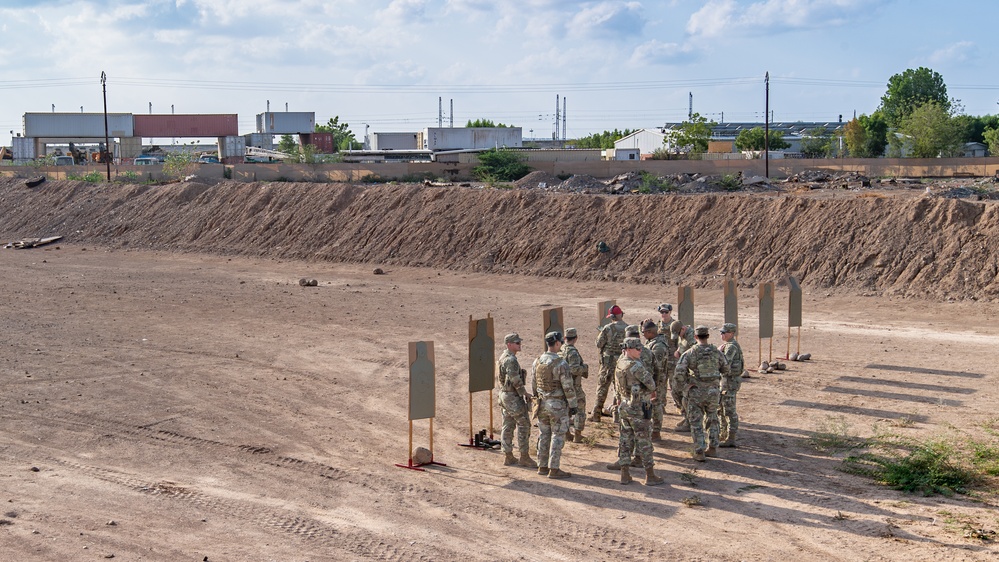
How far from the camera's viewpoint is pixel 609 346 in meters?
14.8

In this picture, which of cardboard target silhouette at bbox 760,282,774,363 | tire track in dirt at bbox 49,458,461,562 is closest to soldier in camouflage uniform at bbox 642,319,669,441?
tire track in dirt at bbox 49,458,461,562

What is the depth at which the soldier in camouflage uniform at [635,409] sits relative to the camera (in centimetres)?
1181

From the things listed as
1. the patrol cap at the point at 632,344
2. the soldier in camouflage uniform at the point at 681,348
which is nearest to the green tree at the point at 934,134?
the soldier in camouflage uniform at the point at 681,348

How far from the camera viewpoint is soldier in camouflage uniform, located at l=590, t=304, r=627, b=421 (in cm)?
1473

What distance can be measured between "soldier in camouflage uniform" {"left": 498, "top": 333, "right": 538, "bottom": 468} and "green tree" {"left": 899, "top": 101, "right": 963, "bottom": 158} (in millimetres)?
64211

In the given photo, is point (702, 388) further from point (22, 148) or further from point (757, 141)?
point (22, 148)

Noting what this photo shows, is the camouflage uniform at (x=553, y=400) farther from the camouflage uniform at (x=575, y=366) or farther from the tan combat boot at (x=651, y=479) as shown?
the tan combat boot at (x=651, y=479)

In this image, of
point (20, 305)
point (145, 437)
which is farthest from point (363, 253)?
point (145, 437)

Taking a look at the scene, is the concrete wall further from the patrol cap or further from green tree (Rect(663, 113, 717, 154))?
the patrol cap

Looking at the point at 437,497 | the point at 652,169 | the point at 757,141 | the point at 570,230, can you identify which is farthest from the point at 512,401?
the point at 757,141

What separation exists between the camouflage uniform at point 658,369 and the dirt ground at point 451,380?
40 centimetres

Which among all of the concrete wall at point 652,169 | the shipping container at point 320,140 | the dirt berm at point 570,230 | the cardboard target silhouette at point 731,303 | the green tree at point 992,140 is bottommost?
the cardboard target silhouette at point 731,303

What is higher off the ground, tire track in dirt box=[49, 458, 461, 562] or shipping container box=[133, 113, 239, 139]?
shipping container box=[133, 113, 239, 139]

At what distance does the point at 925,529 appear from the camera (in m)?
10.4
